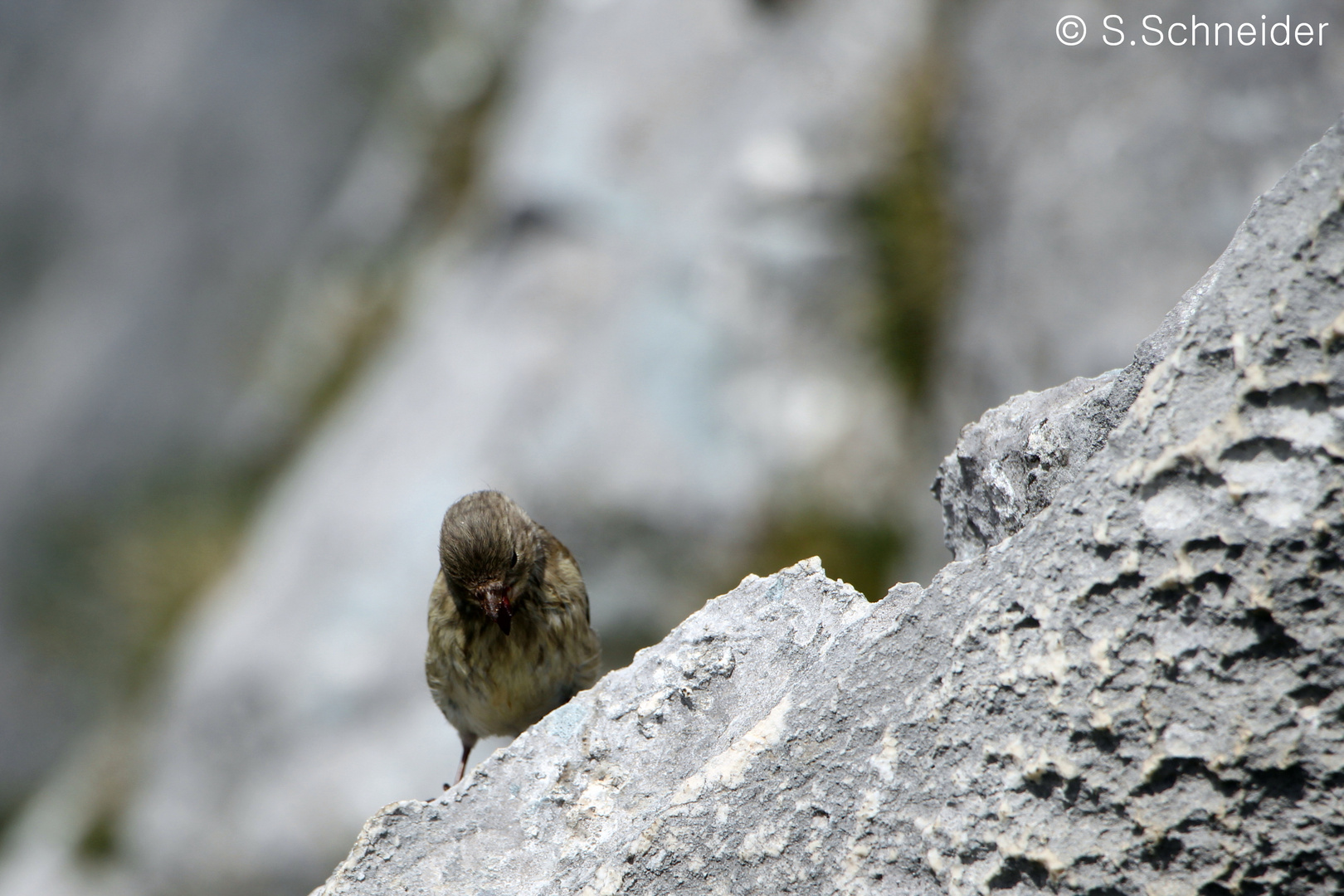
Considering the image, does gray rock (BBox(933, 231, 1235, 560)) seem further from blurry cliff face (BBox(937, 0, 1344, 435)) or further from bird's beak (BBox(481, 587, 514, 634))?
blurry cliff face (BBox(937, 0, 1344, 435))

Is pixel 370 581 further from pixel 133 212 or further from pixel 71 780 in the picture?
pixel 133 212

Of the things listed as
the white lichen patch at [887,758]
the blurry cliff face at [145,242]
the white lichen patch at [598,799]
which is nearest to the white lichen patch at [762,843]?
the white lichen patch at [887,758]

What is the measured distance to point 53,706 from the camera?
10555mm

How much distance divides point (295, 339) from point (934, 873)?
9.64 metres

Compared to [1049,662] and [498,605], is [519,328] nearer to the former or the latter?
[498,605]

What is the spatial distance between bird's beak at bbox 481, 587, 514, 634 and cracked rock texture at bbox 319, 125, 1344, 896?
1.45m

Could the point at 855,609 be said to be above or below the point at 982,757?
above

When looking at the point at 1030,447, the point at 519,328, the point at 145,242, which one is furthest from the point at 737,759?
the point at 145,242

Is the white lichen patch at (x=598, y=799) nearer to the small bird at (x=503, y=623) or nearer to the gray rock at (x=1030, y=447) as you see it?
the gray rock at (x=1030, y=447)

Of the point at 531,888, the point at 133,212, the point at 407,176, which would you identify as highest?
the point at 133,212

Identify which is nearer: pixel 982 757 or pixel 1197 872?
pixel 1197 872

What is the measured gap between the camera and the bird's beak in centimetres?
362

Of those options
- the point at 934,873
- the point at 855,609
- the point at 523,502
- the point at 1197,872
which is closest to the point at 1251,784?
the point at 1197,872

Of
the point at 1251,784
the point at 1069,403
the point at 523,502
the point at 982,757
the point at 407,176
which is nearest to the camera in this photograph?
the point at 1251,784
